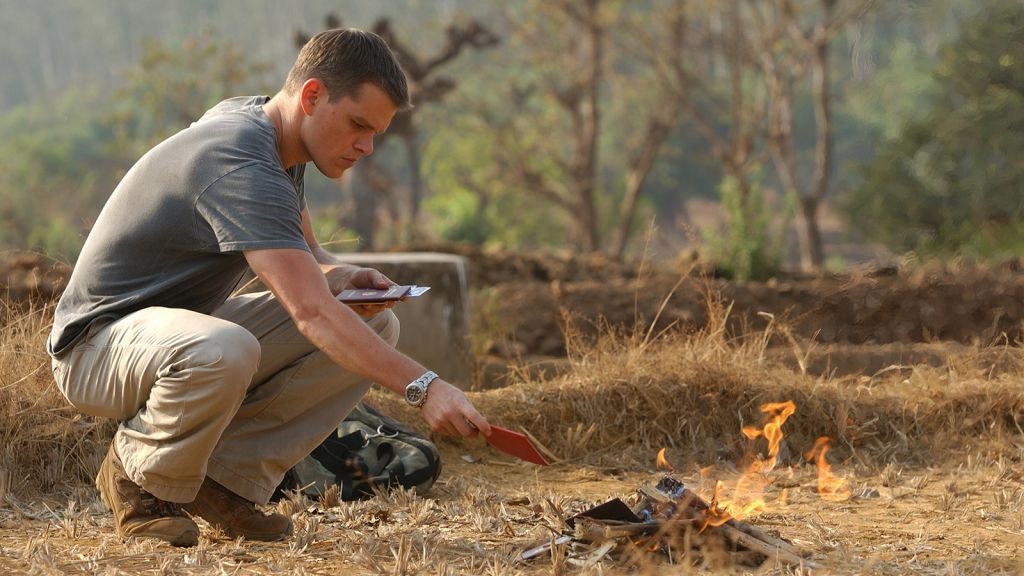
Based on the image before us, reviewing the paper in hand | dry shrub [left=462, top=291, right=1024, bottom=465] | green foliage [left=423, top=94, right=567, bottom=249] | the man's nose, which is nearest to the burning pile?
the paper in hand

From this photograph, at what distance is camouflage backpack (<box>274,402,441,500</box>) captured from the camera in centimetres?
425

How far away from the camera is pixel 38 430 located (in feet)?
14.7

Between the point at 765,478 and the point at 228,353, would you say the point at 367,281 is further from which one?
the point at 765,478

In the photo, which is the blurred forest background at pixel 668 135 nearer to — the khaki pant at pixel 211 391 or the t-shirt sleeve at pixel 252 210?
the khaki pant at pixel 211 391

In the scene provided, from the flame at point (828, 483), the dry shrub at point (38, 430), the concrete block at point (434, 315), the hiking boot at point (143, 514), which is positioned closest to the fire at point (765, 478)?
the flame at point (828, 483)

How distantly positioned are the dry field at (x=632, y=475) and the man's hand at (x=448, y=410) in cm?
43

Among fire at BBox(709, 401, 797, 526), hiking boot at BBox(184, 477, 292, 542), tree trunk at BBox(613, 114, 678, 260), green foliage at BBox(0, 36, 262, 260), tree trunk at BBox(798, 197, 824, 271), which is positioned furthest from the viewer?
green foliage at BBox(0, 36, 262, 260)

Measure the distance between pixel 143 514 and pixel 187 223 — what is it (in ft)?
2.79

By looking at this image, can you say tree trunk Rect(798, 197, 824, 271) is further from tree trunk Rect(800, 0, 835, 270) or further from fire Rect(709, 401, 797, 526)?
fire Rect(709, 401, 797, 526)

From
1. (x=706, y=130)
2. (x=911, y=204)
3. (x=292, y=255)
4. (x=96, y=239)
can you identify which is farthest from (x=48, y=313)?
(x=706, y=130)

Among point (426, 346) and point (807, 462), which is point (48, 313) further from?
point (807, 462)

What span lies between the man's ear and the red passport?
3.37 feet

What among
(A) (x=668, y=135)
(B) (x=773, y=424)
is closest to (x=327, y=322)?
(B) (x=773, y=424)

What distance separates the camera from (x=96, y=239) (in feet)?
11.1
